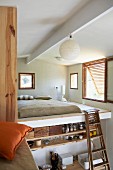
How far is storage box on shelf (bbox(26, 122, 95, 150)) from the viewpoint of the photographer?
2859 millimetres

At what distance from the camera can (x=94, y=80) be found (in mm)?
4238

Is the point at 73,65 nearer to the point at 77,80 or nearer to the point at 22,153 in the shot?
the point at 77,80

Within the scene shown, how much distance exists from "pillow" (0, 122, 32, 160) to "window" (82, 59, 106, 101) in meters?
2.75

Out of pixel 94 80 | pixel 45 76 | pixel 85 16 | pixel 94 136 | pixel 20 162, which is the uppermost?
pixel 85 16

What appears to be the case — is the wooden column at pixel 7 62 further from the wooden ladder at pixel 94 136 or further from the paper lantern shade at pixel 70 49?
the wooden ladder at pixel 94 136

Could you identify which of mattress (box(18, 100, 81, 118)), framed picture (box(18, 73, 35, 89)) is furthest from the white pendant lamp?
framed picture (box(18, 73, 35, 89))

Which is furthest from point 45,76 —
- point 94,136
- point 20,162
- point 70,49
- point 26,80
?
point 20,162

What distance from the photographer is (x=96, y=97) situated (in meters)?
4.12

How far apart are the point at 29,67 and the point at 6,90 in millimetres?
3868

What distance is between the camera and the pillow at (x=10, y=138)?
3.28ft

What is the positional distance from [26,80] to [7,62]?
→ 12.4 ft

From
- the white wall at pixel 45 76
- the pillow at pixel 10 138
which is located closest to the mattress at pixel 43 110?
the pillow at pixel 10 138

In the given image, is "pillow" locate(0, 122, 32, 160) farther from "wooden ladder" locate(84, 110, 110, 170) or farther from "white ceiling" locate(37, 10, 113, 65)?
"wooden ladder" locate(84, 110, 110, 170)

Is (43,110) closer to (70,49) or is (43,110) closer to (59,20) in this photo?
(70,49)
